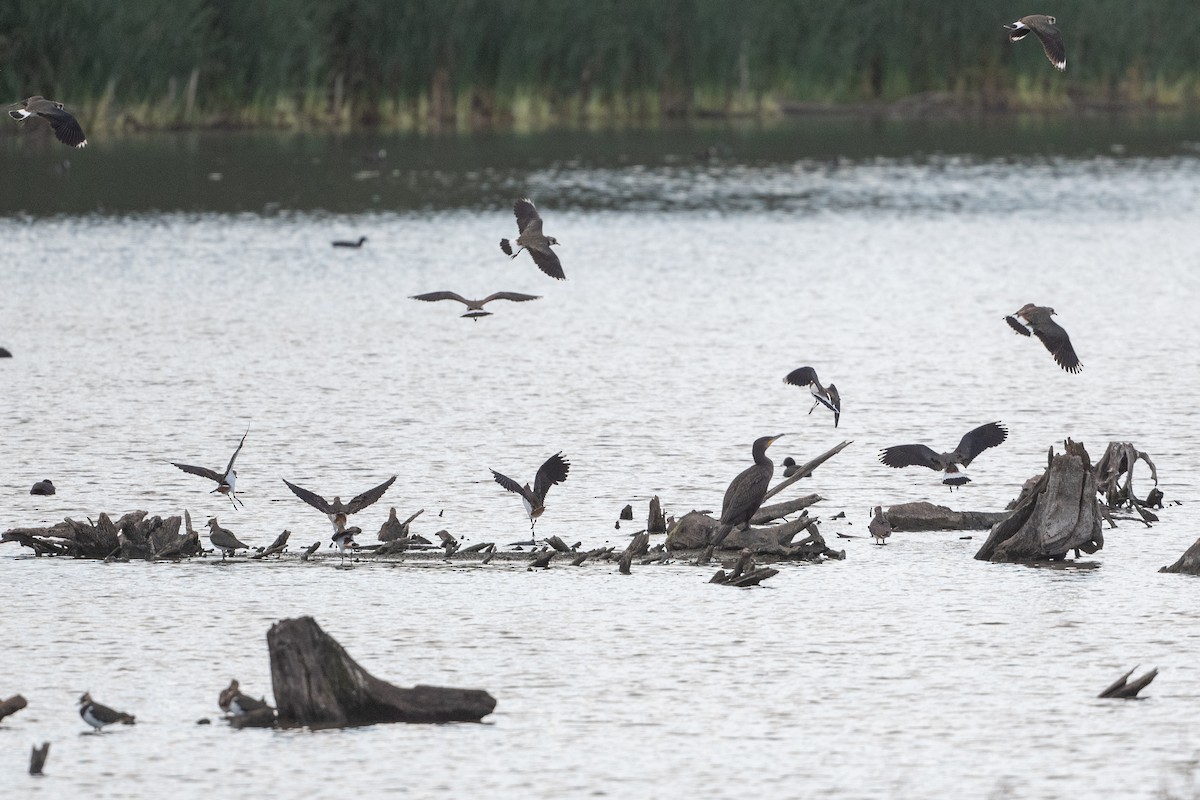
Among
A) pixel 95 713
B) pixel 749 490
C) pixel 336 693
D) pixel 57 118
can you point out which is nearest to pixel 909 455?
pixel 749 490

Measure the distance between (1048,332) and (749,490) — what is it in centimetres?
188

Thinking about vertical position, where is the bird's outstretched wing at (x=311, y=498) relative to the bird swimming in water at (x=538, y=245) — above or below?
below

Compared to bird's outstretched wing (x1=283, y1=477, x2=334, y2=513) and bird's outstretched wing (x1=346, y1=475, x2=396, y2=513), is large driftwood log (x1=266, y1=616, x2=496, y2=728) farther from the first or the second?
bird's outstretched wing (x1=346, y1=475, x2=396, y2=513)

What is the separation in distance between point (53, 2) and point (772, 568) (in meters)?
29.7

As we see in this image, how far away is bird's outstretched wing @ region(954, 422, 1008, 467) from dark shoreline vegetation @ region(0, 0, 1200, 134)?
26.8 meters

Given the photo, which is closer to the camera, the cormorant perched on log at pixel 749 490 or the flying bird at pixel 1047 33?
the cormorant perched on log at pixel 749 490

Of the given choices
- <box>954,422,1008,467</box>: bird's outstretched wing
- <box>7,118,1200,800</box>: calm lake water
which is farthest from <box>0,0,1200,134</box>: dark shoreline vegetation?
<box>954,422,1008,467</box>: bird's outstretched wing

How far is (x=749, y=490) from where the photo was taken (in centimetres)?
830

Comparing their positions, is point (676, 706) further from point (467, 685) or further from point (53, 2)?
point (53, 2)

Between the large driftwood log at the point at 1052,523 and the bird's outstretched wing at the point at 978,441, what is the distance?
2.28 ft

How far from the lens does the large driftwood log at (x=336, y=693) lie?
6.19m

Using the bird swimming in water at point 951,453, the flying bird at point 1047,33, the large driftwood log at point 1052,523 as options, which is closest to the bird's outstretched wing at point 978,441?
the bird swimming in water at point 951,453

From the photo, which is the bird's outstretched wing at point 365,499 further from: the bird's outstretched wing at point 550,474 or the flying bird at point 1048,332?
the flying bird at point 1048,332

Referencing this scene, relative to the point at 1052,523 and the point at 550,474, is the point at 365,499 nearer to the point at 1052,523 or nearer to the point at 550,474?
the point at 550,474
